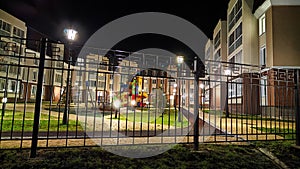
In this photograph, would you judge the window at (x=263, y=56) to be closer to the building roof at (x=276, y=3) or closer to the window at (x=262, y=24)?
the window at (x=262, y=24)

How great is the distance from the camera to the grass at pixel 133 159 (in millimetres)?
2861

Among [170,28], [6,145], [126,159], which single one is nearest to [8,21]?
[170,28]

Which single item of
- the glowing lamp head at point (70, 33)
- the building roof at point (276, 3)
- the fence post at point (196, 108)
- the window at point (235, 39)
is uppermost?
the building roof at point (276, 3)

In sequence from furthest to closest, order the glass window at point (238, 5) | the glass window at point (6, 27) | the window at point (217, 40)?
the window at point (217, 40) → the glass window at point (6, 27) → the glass window at point (238, 5)

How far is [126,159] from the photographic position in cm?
317

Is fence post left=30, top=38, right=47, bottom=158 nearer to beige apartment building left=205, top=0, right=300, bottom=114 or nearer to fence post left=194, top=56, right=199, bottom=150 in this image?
fence post left=194, top=56, right=199, bottom=150

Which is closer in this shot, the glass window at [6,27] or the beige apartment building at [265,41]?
the beige apartment building at [265,41]

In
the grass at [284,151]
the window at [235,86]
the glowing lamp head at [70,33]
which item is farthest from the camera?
the glowing lamp head at [70,33]

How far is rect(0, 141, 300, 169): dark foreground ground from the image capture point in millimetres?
2881

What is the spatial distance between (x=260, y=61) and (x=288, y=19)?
12.3ft

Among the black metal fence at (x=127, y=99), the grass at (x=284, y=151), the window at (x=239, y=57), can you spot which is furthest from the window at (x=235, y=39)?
the grass at (x=284, y=151)

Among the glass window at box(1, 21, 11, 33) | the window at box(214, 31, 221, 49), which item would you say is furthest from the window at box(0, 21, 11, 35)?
the window at box(214, 31, 221, 49)

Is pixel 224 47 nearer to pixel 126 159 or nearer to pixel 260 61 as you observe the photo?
pixel 260 61

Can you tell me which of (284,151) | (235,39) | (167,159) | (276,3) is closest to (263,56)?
(276,3)
